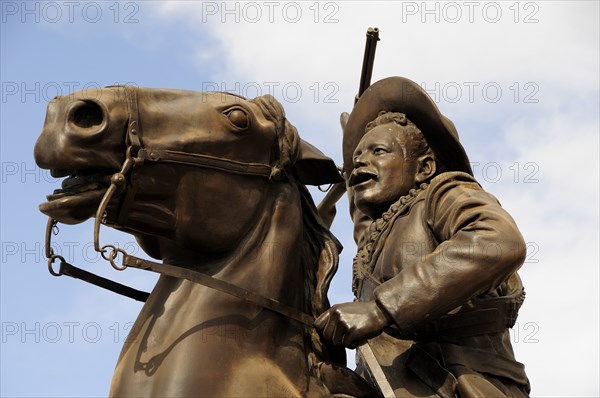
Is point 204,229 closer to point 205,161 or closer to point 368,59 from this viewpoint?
point 205,161

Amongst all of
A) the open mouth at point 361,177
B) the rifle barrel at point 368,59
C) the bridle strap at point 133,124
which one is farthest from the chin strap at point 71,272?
the rifle barrel at point 368,59

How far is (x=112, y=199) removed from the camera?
4.34 m

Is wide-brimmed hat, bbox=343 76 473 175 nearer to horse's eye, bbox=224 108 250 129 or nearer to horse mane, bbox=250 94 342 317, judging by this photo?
horse mane, bbox=250 94 342 317

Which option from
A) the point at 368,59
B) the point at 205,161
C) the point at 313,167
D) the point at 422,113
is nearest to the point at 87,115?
the point at 205,161

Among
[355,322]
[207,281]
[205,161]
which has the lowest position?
[355,322]

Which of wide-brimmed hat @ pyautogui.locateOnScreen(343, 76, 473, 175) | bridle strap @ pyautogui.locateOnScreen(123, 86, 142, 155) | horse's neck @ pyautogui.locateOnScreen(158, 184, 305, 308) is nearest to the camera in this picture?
bridle strap @ pyautogui.locateOnScreen(123, 86, 142, 155)

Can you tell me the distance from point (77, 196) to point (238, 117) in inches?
30.6

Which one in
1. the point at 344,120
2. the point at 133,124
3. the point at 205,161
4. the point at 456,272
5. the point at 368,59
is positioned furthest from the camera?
the point at 368,59

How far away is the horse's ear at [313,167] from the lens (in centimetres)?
491

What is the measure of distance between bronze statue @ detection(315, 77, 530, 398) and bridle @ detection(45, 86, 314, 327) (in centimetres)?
32

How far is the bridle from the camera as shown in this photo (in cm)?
432

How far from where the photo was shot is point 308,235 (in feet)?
16.1

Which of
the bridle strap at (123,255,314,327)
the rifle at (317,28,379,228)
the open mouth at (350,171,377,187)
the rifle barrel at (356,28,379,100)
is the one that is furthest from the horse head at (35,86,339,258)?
the rifle barrel at (356,28,379,100)

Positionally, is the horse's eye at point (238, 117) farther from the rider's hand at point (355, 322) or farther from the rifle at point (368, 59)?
the rifle at point (368, 59)
